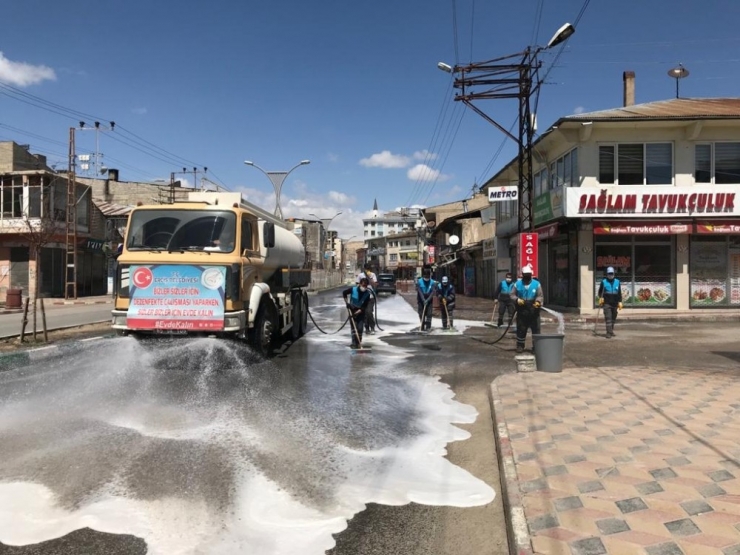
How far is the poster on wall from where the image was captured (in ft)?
65.8

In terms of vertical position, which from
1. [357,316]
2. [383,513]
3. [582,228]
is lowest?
[383,513]

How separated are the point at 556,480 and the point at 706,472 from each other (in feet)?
3.80

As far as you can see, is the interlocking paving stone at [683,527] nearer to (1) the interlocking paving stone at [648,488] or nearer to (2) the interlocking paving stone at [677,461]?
(1) the interlocking paving stone at [648,488]

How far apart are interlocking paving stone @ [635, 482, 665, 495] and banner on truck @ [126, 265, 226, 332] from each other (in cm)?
623

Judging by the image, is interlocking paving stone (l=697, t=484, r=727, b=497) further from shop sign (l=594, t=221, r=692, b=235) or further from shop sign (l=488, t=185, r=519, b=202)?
shop sign (l=488, t=185, r=519, b=202)

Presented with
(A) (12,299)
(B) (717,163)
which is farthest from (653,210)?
(A) (12,299)

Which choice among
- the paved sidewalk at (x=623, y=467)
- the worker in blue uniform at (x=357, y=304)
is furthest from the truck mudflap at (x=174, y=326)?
the paved sidewalk at (x=623, y=467)

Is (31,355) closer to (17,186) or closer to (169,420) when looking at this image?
(169,420)

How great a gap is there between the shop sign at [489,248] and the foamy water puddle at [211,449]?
2455 centimetres

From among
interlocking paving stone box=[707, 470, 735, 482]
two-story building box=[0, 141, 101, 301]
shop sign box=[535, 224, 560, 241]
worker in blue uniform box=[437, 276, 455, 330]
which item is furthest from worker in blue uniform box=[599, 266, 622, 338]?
two-story building box=[0, 141, 101, 301]

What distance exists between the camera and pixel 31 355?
10.0 metres

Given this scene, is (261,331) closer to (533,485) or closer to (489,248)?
(533,485)

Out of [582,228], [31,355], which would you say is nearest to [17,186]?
[31,355]

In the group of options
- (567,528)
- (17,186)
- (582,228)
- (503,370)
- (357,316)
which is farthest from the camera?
(17,186)
